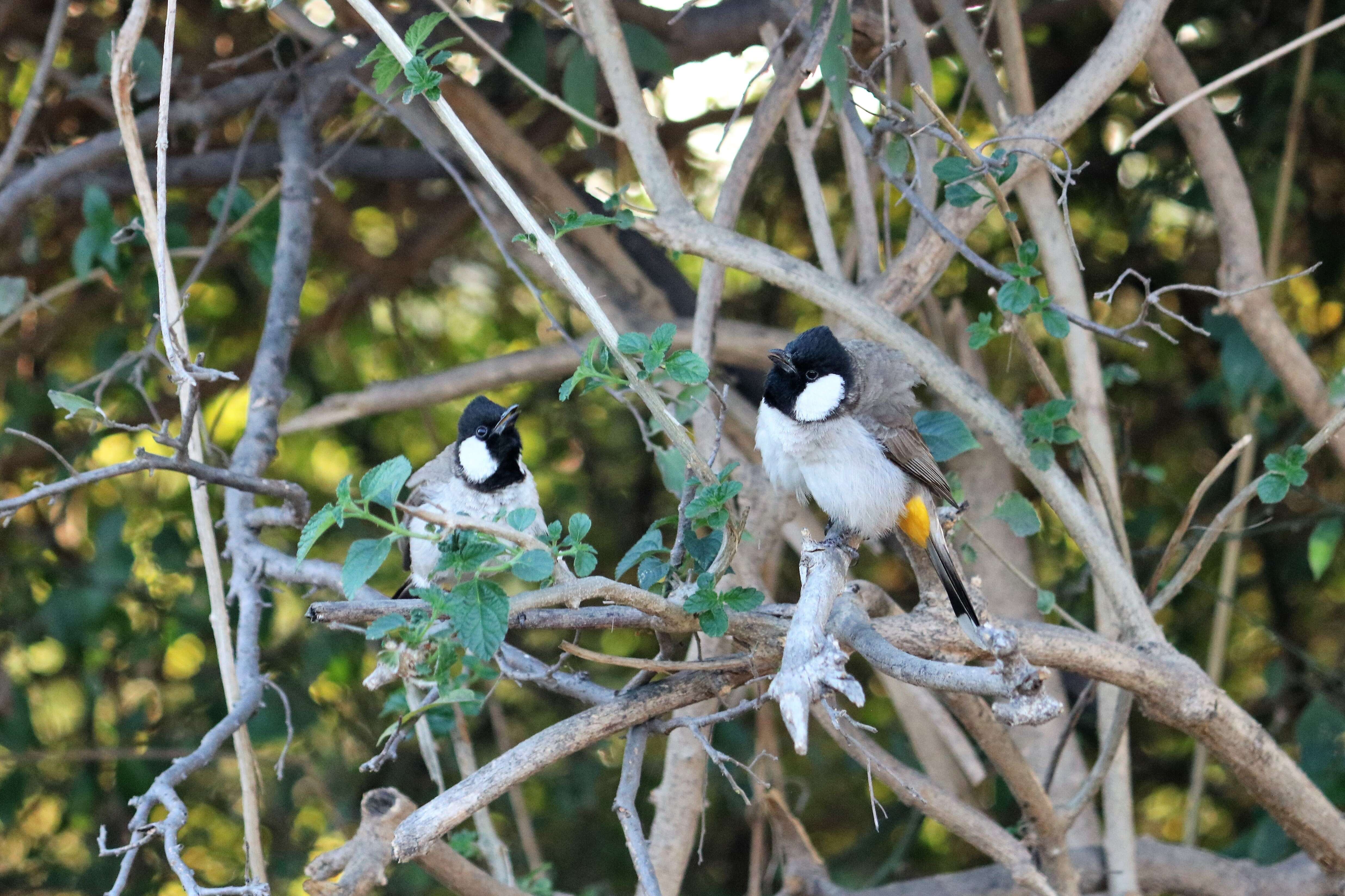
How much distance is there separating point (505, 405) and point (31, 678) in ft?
5.08

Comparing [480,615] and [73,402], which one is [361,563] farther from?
[73,402]

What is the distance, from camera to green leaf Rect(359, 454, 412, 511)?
1179 mm

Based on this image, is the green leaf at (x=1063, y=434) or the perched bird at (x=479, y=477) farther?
the perched bird at (x=479, y=477)

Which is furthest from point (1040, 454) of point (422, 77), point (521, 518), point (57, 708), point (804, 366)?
point (57, 708)

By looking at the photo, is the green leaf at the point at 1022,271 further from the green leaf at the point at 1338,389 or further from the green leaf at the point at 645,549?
the green leaf at the point at 645,549

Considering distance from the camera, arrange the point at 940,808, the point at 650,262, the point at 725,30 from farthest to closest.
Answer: the point at 650,262, the point at 725,30, the point at 940,808

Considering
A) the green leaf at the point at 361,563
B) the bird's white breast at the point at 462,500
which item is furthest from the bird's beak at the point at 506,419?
the green leaf at the point at 361,563

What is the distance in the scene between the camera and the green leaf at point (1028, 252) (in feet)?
6.36

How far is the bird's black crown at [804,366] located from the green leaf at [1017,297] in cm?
29

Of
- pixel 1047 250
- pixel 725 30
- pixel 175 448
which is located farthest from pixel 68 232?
pixel 1047 250

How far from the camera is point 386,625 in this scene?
1.36 meters

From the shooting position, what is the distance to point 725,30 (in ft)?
10.1

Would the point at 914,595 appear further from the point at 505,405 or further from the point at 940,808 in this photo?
the point at 940,808

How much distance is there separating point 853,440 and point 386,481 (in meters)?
1.12
